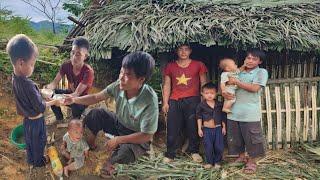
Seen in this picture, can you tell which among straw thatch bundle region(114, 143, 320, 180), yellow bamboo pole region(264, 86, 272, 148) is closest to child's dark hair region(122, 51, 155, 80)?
straw thatch bundle region(114, 143, 320, 180)

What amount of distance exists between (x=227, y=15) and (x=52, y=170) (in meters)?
3.73

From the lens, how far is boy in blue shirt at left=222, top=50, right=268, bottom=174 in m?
5.49

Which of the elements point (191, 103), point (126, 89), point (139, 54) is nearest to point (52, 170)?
point (126, 89)

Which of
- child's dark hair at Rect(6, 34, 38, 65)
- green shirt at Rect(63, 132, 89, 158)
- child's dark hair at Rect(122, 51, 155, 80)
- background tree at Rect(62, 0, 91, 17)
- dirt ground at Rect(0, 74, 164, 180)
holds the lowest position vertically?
dirt ground at Rect(0, 74, 164, 180)

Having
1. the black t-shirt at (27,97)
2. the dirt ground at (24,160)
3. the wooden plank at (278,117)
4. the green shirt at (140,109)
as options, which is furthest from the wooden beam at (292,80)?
the black t-shirt at (27,97)

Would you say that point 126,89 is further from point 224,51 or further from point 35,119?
point 224,51

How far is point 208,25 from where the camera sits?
20.2 ft

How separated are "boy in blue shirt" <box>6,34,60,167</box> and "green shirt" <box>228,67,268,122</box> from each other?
100 inches

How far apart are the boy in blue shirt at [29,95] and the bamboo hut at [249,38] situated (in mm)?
2139

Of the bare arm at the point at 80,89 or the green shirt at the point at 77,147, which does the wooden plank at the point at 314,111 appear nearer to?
the bare arm at the point at 80,89

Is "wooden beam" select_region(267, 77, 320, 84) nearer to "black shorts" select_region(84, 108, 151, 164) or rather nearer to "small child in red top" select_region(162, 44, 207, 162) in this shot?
"small child in red top" select_region(162, 44, 207, 162)

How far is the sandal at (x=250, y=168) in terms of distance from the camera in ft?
18.4

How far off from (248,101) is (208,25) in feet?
4.51

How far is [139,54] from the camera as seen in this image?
3.75 meters
